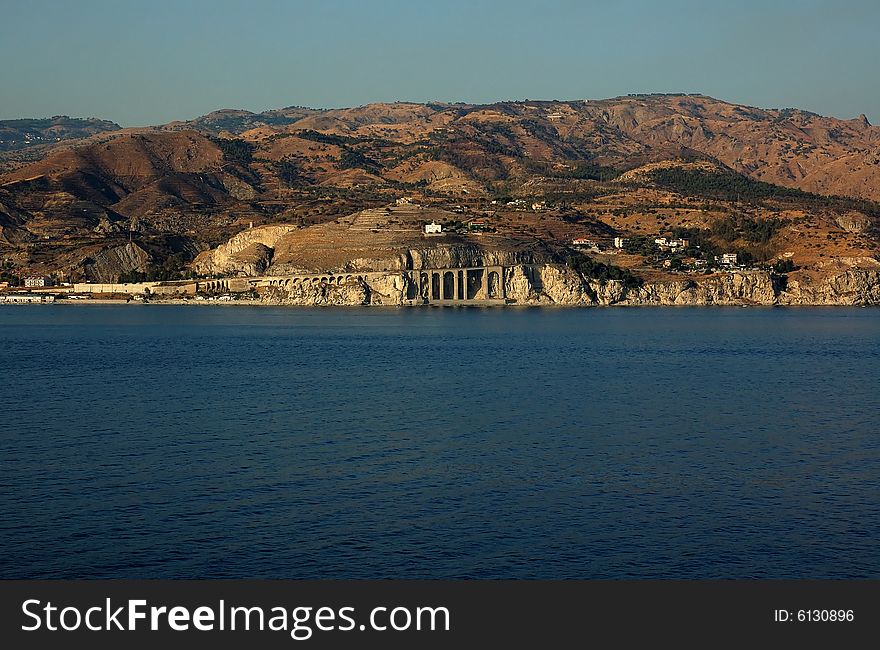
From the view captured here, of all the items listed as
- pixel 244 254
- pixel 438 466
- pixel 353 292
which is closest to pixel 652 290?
pixel 353 292

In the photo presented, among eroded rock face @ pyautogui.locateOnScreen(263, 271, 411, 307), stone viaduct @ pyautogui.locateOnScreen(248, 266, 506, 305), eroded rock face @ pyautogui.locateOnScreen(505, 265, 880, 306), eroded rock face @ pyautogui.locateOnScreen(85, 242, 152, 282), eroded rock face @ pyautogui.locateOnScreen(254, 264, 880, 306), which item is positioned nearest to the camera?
eroded rock face @ pyautogui.locateOnScreen(263, 271, 411, 307)

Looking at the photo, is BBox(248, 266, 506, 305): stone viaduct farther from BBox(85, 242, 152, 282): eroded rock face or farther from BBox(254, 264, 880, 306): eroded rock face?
BBox(85, 242, 152, 282): eroded rock face

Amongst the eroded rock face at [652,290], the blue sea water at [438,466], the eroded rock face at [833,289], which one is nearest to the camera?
the blue sea water at [438,466]

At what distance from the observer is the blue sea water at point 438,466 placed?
23.2m

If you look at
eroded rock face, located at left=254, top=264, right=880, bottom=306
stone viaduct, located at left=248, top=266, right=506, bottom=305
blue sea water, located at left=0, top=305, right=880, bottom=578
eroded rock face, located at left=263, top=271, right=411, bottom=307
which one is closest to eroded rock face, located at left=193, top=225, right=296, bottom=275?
eroded rock face, located at left=263, top=271, right=411, bottom=307

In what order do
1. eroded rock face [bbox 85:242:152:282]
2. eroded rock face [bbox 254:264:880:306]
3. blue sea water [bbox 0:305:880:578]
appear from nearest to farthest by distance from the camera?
blue sea water [bbox 0:305:880:578]
eroded rock face [bbox 254:264:880:306]
eroded rock face [bbox 85:242:152:282]

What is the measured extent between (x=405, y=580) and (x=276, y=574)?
7.75 feet

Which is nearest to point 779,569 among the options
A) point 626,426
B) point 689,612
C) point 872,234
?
point 689,612

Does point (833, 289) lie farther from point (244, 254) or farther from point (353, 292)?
point (244, 254)

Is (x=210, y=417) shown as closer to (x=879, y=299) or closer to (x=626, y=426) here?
(x=626, y=426)

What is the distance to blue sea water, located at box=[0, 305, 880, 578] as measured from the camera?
23203 mm

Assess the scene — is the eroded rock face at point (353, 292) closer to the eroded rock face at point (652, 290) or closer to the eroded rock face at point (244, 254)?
the eroded rock face at point (652, 290)

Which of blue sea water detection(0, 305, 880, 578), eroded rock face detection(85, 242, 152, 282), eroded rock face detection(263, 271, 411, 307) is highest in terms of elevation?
eroded rock face detection(85, 242, 152, 282)

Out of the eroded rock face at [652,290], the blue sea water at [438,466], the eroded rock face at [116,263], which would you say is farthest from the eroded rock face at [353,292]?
the blue sea water at [438,466]
